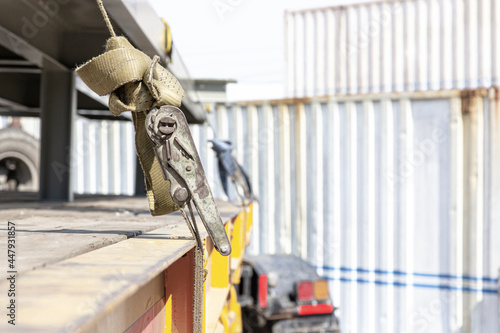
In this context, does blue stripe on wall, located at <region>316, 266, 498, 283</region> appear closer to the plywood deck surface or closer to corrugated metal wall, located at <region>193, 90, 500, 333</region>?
corrugated metal wall, located at <region>193, 90, 500, 333</region>

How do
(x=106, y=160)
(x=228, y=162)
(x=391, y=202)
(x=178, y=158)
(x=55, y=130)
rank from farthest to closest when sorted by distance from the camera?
(x=106, y=160) → (x=391, y=202) → (x=55, y=130) → (x=228, y=162) → (x=178, y=158)

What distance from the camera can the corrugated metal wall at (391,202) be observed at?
613cm

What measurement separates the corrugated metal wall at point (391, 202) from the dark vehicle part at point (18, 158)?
4781 millimetres

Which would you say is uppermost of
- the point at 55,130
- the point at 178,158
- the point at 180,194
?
the point at 55,130

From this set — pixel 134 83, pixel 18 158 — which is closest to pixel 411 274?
pixel 134 83

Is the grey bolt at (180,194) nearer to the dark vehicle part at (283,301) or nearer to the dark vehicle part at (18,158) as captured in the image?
the dark vehicle part at (283,301)

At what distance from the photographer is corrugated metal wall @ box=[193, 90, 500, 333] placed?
20.1 feet

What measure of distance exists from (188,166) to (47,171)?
3724 millimetres

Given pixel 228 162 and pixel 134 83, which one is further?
pixel 228 162

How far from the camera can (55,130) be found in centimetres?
463

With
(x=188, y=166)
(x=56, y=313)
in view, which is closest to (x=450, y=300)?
(x=188, y=166)

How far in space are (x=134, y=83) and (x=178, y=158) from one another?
0.33 m

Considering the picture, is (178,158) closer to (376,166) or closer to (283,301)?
(283,301)

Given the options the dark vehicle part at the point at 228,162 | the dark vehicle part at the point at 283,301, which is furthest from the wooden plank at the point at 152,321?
the dark vehicle part at the point at 283,301
